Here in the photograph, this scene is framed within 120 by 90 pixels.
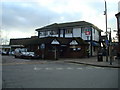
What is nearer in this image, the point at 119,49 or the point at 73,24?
the point at 119,49

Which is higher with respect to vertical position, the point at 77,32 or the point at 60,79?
the point at 77,32

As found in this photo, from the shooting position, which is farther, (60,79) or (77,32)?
(77,32)

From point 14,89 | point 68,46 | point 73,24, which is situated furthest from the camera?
point 73,24

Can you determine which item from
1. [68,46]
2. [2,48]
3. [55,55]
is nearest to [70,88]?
[55,55]

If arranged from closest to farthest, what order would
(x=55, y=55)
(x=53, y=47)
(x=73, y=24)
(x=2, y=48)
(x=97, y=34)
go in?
(x=55, y=55), (x=53, y=47), (x=73, y=24), (x=97, y=34), (x=2, y=48)

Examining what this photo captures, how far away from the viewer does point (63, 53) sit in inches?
1884

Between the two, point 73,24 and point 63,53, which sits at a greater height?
point 73,24

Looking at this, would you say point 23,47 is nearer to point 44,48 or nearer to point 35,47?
point 35,47

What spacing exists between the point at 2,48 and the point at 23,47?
33.3 m

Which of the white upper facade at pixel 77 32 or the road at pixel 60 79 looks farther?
the white upper facade at pixel 77 32

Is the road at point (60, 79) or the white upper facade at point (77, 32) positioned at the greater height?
the white upper facade at point (77, 32)

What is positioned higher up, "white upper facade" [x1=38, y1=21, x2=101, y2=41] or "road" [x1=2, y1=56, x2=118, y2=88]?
"white upper facade" [x1=38, y1=21, x2=101, y2=41]

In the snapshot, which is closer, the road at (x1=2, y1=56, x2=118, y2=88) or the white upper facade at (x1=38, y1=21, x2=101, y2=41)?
the road at (x1=2, y1=56, x2=118, y2=88)

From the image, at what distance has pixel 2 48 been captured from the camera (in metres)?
87.8
